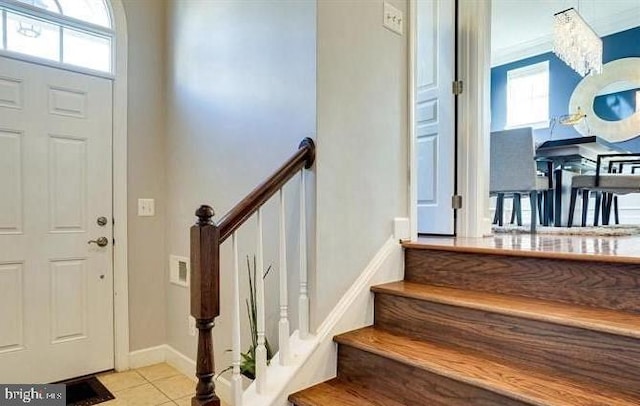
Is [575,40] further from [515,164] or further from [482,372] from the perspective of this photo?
[482,372]

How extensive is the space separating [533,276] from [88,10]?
10.3ft

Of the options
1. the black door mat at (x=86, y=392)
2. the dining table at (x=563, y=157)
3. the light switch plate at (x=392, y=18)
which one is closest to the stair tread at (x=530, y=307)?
the light switch plate at (x=392, y=18)

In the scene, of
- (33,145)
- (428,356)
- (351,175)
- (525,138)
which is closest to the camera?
(428,356)

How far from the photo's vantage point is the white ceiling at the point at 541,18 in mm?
4848

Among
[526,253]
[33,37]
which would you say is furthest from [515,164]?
[33,37]

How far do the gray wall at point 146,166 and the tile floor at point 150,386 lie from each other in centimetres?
20

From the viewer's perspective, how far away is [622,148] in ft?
17.1

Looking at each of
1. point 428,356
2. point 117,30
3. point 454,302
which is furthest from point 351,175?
point 117,30

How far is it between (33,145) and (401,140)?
2219mm

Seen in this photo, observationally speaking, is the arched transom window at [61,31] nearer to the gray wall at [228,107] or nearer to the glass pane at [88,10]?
the glass pane at [88,10]

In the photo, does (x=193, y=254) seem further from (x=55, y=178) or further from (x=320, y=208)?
(x=55, y=178)

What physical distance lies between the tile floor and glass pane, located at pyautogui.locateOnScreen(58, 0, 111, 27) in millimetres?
2398

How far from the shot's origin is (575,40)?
4129 millimetres

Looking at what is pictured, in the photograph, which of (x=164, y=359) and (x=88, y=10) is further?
(x=164, y=359)
